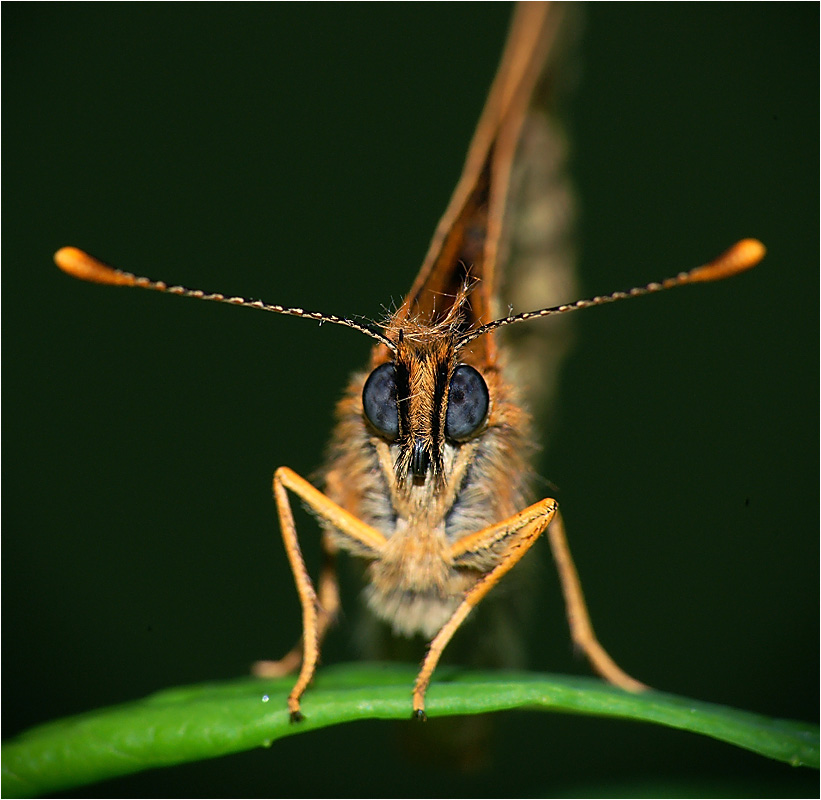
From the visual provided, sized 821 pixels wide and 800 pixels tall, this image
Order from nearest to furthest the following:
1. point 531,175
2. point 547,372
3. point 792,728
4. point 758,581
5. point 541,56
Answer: point 792,728
point 541,56
point 531,175
point 547,372
point 758,581

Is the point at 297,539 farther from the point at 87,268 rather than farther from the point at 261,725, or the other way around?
the point at 87,268

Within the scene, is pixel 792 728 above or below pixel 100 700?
below

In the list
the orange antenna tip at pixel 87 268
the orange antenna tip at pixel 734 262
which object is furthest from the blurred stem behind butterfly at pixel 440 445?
the orange antenna tip at pixel 734 262

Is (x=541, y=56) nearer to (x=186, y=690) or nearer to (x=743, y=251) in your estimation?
(x=743, y=251)

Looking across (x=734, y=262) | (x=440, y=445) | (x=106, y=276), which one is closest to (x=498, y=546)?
(x=440, y=445)

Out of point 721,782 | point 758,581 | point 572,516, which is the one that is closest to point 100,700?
point 572,516

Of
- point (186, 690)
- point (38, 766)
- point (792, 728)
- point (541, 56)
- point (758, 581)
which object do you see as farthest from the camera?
point (758, 581)
